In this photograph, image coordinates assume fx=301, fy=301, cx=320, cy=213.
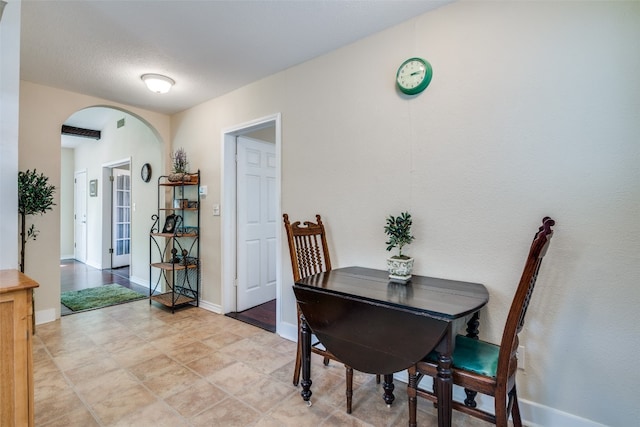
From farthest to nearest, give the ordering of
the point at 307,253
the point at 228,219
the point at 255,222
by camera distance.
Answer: the point at 255,222 → the point at 228,219 → the point at 307,253

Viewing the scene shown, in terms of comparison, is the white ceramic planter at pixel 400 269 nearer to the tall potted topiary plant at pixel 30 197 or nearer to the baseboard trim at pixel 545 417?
the baseboard trim at pixel 545 417

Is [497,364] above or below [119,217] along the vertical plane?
below

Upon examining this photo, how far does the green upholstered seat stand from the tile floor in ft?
1.69

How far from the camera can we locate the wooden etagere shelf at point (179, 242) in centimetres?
349

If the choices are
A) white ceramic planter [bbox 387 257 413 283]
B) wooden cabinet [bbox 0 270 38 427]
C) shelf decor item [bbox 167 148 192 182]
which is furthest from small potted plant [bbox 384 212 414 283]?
shelf decor item [bbox 167 148 192 182]

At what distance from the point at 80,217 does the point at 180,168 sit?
4.34 m

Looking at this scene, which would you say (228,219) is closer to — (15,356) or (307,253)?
(307,253)

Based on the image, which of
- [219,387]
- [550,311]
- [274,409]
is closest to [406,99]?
[550,311]

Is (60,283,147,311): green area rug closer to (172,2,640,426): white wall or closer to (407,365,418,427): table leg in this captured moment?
(172,2,640,426): white wall

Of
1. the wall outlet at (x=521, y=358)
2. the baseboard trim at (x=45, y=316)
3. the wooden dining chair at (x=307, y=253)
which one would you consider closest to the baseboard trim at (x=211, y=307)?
the baseboard trim at (x=45, y=316)

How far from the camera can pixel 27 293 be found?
1300 mm

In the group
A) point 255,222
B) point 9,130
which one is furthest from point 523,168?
point 9,130

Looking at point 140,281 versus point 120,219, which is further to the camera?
point 120,219

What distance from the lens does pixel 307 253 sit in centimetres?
213
